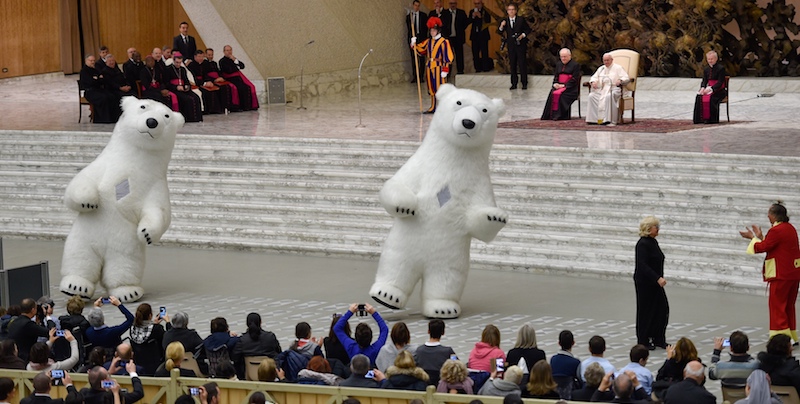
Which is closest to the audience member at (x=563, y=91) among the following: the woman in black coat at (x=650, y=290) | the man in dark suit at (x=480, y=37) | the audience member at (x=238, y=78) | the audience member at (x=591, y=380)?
the audience member at (x=238, y=78)

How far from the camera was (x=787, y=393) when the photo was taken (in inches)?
288

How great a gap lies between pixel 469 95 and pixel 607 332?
6.83ft

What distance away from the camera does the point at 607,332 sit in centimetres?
1036

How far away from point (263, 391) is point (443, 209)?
12.3 feet

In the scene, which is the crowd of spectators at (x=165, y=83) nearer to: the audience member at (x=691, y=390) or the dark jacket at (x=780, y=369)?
the dark jacket at (x=780, y=369)

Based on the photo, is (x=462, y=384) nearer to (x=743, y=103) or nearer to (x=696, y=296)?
(x=696, y=296)

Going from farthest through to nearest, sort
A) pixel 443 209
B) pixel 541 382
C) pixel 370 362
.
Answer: pixel 443 209 < pixel 370 362 < pixel 541 382

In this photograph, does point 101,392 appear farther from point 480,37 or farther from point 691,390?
point 480,37

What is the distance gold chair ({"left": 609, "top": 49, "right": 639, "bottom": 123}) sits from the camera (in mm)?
17031

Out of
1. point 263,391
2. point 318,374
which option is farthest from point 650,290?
point 263,391

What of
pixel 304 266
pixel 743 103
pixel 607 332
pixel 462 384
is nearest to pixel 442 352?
pixel 462 384

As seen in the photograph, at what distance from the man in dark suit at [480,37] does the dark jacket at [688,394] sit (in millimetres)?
16612

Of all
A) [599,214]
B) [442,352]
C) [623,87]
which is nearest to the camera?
[442,352]

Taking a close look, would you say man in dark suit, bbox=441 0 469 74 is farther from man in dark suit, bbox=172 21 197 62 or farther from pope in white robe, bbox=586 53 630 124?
pope in white robe, bbox=586 53 630 124
